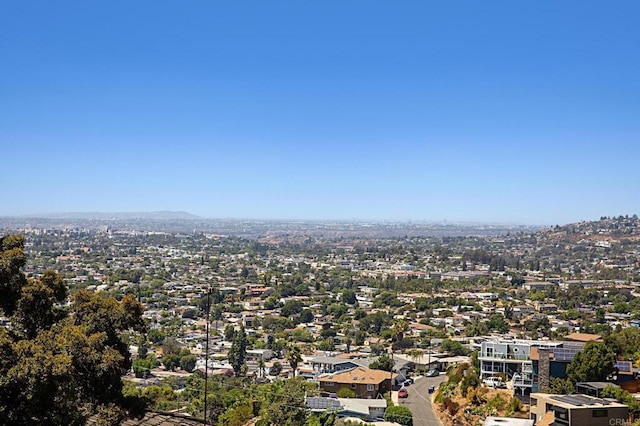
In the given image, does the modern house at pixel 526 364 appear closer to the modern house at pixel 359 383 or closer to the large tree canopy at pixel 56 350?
the modern house at pixel 359 383

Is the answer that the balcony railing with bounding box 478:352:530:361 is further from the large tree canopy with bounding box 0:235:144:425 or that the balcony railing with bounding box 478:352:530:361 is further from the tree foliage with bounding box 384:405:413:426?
the large tree canopy with bounding box 0:235:144:425

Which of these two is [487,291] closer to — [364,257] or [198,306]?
[198,306]

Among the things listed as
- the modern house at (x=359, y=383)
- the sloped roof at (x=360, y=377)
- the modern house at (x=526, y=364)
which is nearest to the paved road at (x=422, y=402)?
the modern house at (x=359, y=383)

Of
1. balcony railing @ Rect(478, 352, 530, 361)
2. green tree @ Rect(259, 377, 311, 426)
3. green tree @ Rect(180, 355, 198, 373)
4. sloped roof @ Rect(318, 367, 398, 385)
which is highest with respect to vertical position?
balcony railing @ Rect(478, 352, 530, 361)

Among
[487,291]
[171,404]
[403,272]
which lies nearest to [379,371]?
[171,404]

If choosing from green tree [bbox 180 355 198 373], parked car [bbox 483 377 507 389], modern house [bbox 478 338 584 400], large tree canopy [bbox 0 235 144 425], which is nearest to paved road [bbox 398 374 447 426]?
parked car [bbox 483 377 507 389]

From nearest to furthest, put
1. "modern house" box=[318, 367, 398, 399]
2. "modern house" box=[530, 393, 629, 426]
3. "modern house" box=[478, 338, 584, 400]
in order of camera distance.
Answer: "modern house" box=[530, 393, 629, 426] < "modern house" box=[478, 338, 584, 400] < "modern house" box=[318, 367, 398, 399]
